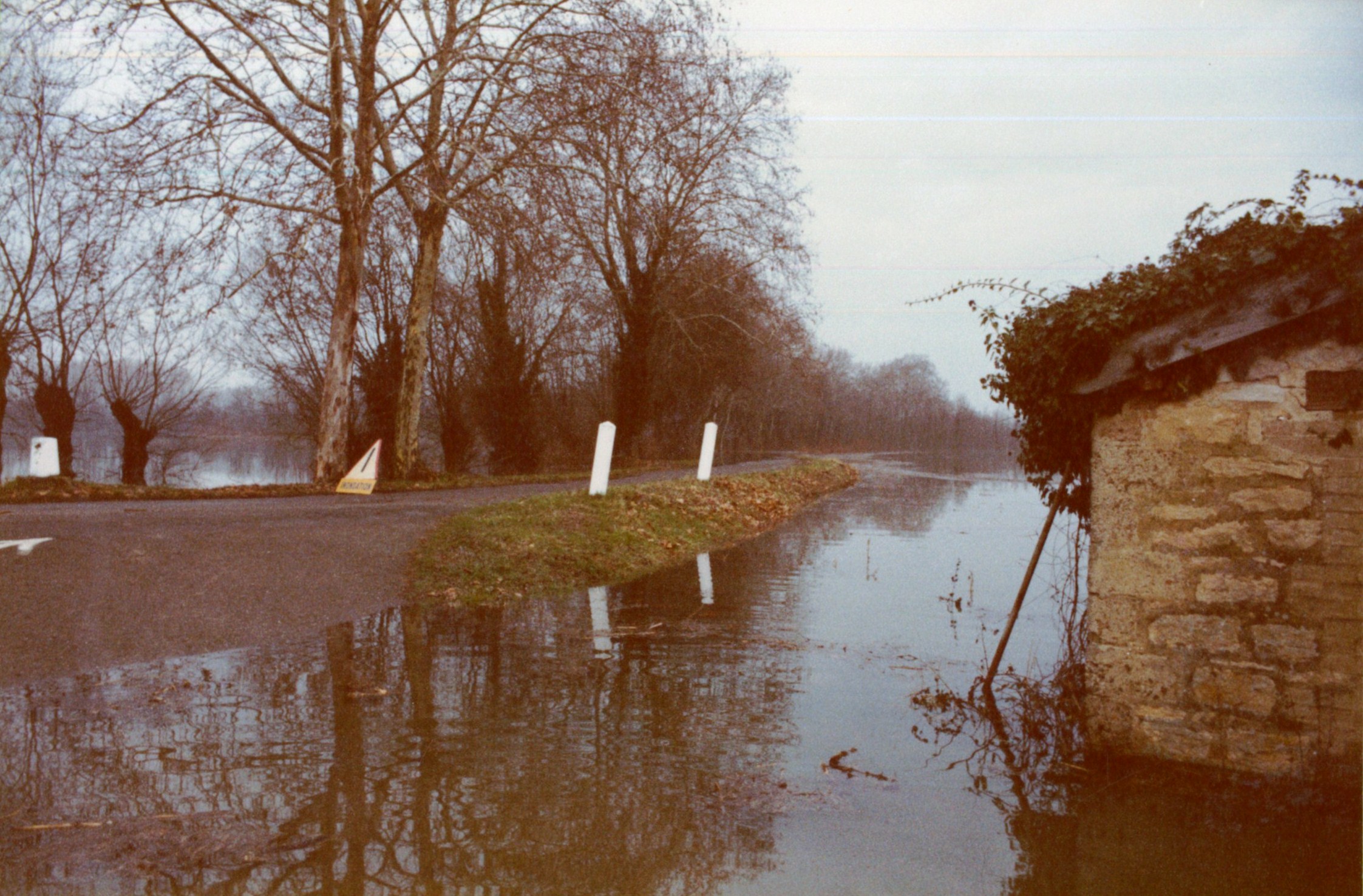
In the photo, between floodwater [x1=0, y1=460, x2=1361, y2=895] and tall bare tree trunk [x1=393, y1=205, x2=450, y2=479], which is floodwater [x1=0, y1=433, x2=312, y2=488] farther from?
floodwater [x1=0, y1=460, x2=1361, y2=895]

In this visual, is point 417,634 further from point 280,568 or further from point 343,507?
point 343,507

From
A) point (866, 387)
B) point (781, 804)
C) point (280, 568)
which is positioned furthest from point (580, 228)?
point (866, 387)

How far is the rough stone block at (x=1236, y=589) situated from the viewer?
209 inches

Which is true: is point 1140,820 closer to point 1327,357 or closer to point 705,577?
point 1327,357

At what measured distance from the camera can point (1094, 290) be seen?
6.05 meters

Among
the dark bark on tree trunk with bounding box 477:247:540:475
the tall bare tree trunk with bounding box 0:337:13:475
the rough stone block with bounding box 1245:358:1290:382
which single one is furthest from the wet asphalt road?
the dark bark on tree trunk with bounding box 477:247:540:475

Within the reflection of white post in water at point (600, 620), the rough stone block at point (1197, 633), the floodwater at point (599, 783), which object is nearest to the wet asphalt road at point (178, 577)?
the floodwater at point (599, 783)

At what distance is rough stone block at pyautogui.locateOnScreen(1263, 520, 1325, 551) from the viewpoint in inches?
207

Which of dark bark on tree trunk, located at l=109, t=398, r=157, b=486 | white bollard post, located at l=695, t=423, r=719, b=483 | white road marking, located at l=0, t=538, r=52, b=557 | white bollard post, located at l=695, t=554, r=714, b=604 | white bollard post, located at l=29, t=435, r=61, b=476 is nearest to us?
white road marking, located at l=0, t=538, r=52, b=557

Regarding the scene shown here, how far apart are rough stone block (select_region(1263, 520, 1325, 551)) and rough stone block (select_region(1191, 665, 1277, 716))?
0.69m

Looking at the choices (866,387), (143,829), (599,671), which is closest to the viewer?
(143,829)

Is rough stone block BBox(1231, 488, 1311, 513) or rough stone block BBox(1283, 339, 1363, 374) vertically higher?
rough stone block BBox(1283, 339, 1363, 374)

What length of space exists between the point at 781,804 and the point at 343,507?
9794 millimetres

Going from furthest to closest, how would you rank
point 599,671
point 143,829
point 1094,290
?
point 599,671, point 1094,290, point 143,829
